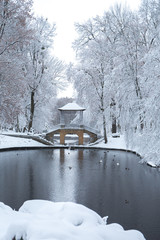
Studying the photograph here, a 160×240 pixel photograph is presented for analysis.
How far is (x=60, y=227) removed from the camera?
4383 mm

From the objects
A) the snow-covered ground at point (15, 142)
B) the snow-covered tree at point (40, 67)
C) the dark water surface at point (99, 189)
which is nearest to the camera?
the dark water surface at point (99, 189)

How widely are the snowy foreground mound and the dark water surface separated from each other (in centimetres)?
205

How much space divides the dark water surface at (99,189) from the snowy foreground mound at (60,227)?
2054 mm

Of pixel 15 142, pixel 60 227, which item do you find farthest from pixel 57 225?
pixel 15 142

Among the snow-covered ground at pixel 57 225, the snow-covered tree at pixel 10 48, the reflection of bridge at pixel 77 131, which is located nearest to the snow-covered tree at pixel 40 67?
the reflection of bridge at pixel 77 131

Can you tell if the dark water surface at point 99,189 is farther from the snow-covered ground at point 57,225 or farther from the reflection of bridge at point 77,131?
the reflection of bridge at point 77,131

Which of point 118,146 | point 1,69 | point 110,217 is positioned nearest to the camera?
point 110,217

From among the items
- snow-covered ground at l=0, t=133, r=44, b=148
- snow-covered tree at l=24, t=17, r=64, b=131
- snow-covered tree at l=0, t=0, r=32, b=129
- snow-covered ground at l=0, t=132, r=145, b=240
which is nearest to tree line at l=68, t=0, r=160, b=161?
snow-covered tree at l=24, t=17, r=64, b=131

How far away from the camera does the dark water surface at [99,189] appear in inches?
302

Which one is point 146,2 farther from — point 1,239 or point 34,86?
point 1,239

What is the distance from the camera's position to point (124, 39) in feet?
55.4

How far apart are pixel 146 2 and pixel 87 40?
12.1m

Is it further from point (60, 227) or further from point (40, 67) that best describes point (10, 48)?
point (40, 67)

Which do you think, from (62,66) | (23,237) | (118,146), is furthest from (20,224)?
(62,66)
